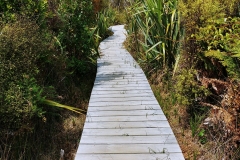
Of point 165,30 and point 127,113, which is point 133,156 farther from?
point 165,30

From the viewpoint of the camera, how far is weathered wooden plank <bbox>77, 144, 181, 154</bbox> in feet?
9.68

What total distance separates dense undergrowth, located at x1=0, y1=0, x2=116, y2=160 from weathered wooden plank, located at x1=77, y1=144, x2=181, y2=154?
1.77 ft

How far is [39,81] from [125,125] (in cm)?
149

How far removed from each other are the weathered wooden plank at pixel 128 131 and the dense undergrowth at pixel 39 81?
0.37 meters

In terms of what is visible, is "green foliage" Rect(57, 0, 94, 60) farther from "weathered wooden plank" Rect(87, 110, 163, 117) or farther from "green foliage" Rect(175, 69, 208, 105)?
"green foliage" Rect(175, 69, 208, 105)

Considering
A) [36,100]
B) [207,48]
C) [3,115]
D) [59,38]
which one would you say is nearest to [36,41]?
[36,100]

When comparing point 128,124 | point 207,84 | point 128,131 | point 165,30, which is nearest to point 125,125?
point 128,124

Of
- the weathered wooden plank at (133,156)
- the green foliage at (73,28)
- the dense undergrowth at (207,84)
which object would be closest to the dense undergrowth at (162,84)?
the dense undergrowth at (207,84)

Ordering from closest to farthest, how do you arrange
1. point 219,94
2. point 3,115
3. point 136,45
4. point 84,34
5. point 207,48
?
1. point 3,115
2. point 219,94
3. point 207,48
4. point 84,34
5. point 136,45

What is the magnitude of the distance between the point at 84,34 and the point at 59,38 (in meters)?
0.55

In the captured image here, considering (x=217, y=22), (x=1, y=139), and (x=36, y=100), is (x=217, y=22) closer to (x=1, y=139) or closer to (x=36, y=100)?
(x=36, y=100)

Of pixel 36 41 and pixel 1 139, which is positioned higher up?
pixel 36 41

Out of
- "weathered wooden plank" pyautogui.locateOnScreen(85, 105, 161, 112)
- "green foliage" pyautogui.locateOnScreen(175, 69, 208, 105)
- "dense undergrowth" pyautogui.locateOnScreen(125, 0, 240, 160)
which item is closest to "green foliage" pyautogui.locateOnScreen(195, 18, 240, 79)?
"dense undergrowth" pyautogui.locateOnScreen(125, 0, 240, 160)

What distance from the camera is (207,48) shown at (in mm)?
3865
